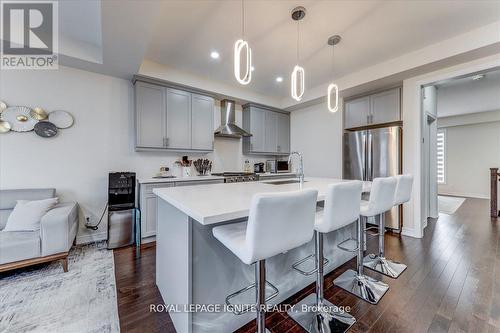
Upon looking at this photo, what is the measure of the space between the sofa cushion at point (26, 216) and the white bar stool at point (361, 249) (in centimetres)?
318

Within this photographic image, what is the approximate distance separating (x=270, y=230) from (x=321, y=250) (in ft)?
2.51

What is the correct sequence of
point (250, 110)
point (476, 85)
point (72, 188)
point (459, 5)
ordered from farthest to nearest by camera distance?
point (250, 110)
point (476, 85)
point (72, 188)
point (459, 5)

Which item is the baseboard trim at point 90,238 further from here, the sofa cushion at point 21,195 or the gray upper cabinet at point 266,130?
the gray upper cabinet at point 266,130

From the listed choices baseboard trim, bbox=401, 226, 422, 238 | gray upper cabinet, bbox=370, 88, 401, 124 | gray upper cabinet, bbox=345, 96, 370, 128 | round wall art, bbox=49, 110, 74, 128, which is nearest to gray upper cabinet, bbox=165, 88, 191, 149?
round wall art, bbox=49, 110, 74, 128

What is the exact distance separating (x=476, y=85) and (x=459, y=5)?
3171 millimetres

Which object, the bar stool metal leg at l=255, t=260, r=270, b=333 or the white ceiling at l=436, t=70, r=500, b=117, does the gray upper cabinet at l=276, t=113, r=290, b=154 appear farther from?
the bar stool metal leg at l=255, t=260, r=270, b=333

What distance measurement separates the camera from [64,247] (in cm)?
218

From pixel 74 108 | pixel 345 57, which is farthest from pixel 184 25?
pixel 345 57

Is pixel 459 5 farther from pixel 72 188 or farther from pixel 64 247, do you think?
pixel 72 188

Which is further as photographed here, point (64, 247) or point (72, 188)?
point (72, 188)

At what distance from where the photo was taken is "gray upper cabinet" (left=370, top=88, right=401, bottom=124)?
11.2 ft

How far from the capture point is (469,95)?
15.4ft

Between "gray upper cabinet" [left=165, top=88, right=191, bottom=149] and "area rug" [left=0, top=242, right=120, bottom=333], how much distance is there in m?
1.99

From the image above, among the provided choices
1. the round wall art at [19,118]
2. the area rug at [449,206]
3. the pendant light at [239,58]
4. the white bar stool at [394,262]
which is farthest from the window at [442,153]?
the round wall art at [19,118]
